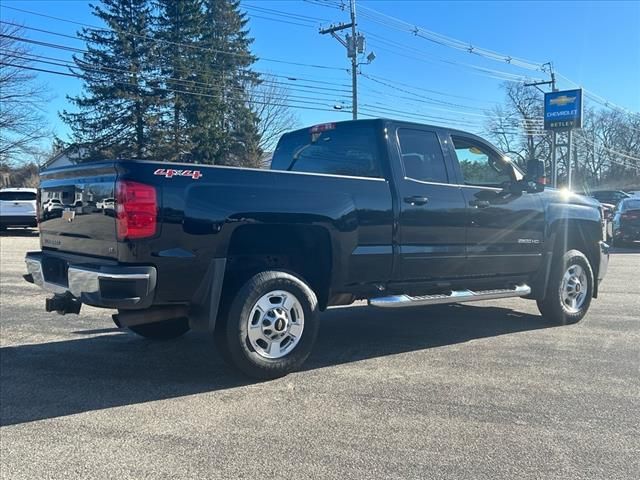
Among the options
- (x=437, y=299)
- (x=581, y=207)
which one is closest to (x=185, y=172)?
(x=437, y=299)

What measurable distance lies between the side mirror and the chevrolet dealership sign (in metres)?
33.3

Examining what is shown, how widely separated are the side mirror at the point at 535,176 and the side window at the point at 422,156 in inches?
41.2

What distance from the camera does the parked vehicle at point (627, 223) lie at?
17.0 m

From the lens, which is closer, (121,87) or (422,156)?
(422,156)

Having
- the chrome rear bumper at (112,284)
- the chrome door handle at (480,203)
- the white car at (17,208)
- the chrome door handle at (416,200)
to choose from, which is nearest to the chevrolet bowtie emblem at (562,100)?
the white car at (17,208)

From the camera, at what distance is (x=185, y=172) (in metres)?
4.01

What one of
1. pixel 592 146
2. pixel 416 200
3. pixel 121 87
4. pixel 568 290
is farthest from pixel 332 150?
pixel 592 146

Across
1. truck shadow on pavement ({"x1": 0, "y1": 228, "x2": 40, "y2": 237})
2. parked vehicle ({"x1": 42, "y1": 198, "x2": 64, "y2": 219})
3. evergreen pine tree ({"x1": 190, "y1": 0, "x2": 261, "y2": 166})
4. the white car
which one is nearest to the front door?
parked vehicle ({"x1": 42, "y1": 198, "x2": 64, "y2": 219})

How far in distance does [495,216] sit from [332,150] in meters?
1.82

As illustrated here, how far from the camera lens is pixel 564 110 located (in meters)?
36.4

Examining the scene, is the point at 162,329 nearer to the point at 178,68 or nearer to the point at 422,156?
the point at 422,156

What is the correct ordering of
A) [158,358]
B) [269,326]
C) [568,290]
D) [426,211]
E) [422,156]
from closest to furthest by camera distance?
1. [269,326]
2. [158,358]
3. [426,211]
4. [422,156]
5. [568,290]

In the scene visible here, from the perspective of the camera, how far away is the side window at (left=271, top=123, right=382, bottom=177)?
17.6 ft

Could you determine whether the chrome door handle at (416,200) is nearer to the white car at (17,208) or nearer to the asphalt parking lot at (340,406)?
the asphalt parking lot at (340,406)
